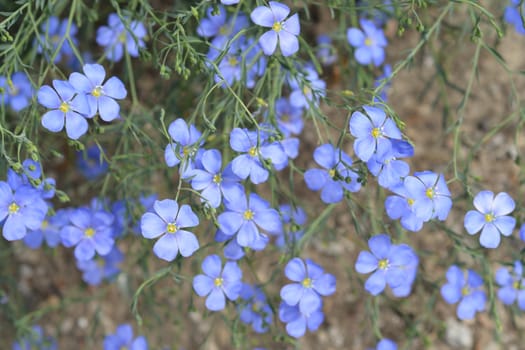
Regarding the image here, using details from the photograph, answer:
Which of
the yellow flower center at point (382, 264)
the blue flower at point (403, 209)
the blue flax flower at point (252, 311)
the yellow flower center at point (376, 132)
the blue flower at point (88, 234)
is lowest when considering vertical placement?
the blue flax flower at point (252, 311)

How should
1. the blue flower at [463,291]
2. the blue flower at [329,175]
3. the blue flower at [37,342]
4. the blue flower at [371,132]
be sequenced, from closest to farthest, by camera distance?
the blue flower at [371,132] < the blue flower at [329,175] < the blue flower at [463,291] < the blue flower at [37,342]

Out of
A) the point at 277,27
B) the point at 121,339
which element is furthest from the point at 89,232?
the point at 277,27

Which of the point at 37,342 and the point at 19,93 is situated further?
the point at 37,342

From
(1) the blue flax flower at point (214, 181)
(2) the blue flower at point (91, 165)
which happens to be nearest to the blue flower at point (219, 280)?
(1) the blue flax flower at point (214, 181)

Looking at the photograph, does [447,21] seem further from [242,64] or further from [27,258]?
[27,258]

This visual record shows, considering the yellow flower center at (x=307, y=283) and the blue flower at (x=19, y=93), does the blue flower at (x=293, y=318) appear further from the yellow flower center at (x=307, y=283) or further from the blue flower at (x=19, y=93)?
the blue flower at (x=19, y=93)

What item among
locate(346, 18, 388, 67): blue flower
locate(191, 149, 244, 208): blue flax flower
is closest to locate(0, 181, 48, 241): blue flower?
locate(191, 149, 244, 208): blue flax flower

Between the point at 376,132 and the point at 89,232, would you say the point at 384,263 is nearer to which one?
the point at 376,132
